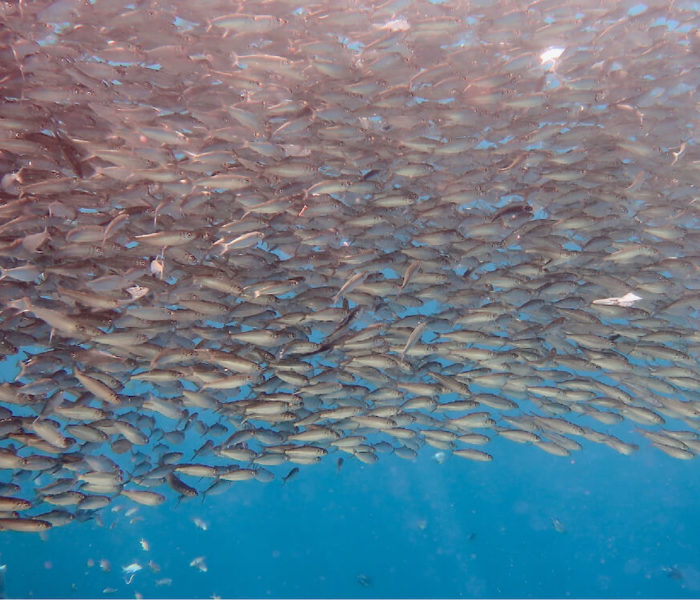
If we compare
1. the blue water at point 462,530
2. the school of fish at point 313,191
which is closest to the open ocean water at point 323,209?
the school of fish at point 313,191

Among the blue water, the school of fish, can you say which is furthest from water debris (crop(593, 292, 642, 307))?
the blue water

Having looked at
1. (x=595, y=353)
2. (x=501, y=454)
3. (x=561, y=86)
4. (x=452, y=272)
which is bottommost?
(x=501, y=454)

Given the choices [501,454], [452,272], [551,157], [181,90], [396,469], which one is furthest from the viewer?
[396,469]

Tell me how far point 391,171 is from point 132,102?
10.6 ft

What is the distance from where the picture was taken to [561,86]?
616cm

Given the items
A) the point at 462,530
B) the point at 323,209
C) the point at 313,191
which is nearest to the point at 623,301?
the point at 323,209

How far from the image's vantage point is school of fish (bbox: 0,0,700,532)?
5.39m

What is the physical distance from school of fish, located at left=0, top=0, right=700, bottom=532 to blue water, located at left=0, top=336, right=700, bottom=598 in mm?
26156

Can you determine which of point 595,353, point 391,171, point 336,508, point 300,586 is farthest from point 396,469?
point 391,171

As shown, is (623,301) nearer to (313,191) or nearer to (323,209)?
(323,209)

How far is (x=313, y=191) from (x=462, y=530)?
39.5 m

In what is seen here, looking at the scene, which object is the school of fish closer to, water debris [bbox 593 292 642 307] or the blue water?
water debris [bbox 593 292 642 307]

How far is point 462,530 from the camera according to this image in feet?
128

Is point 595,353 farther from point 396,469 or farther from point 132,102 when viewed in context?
point 396,469
